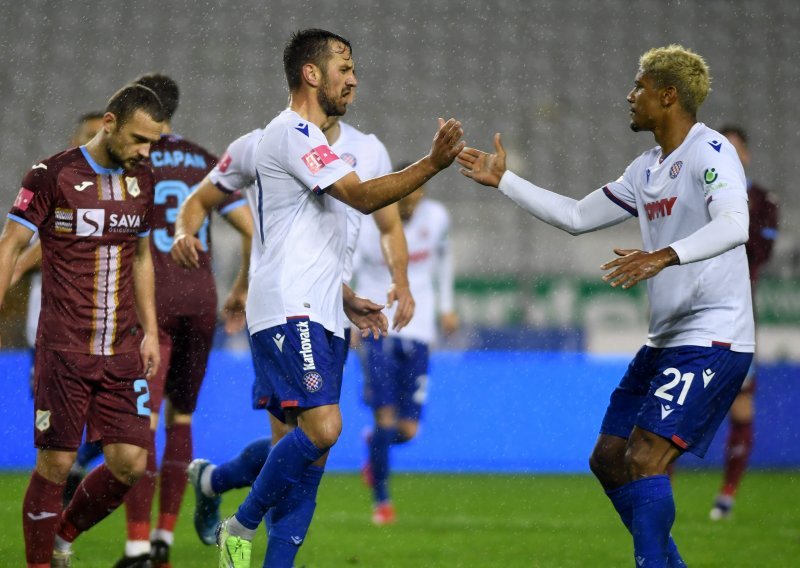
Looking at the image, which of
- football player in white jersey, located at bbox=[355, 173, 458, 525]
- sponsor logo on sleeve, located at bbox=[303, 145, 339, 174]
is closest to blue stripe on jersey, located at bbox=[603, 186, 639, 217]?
sponsor logo on sleeve, located at bbox=[303, 145, 339, 174]

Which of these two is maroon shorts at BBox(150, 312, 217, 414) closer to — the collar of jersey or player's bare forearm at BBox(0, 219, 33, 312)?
the collar of jersey

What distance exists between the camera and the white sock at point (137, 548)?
5.39 meters

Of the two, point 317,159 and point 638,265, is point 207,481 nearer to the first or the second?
point 317,159

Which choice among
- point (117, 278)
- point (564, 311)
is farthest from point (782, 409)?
point (117, 278)

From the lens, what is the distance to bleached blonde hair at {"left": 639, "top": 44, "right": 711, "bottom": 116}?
15.1 feet

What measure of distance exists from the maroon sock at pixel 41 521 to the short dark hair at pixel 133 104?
4.64ft

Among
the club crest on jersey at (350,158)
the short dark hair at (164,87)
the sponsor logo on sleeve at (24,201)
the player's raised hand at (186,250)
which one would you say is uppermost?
the short dark hair at (164,87)

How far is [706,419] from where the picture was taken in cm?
443

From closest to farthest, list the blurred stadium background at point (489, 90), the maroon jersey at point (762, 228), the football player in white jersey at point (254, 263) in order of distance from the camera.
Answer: the football player in white jersey at point (254, 263), the maroon jersey at point (762, 228), the blurred stadium background at point (489, 90)

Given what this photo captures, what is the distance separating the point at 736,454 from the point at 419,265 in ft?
8.30

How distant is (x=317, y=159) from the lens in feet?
14.6

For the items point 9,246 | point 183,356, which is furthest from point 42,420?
point 183,356

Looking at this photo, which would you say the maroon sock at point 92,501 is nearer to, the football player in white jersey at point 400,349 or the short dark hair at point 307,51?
the short dark hair at point 307,51

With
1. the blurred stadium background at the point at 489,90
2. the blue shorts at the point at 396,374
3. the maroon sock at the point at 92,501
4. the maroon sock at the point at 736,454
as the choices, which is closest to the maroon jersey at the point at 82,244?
the maroon sock at the point at 92,501
